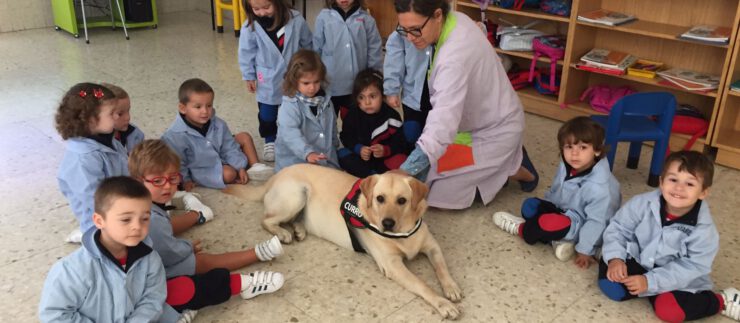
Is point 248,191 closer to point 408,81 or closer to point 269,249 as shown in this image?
point 269,249

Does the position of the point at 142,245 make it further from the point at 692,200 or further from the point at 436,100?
the point at 692,200

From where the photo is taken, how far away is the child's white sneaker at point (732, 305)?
7.66 feet

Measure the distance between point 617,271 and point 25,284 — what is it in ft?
7.22

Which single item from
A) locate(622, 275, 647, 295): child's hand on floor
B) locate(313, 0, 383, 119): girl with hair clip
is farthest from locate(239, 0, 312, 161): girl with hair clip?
Result: locate(622, 275, 647, 295): child's hand on floor

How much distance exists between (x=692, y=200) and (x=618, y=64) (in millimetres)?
1981

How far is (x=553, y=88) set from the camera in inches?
174

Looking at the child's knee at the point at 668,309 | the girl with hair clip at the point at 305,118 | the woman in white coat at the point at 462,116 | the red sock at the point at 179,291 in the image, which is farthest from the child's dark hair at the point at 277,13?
the child's knee at the point at 668,309

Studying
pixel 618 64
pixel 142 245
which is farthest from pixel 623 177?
pixel 142 245

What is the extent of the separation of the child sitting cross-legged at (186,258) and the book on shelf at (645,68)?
2.59 metres

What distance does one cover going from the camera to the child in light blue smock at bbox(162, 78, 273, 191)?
3219mm

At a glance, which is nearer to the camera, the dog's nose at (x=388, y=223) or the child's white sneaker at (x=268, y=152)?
the dog's nose at (x=388, y=223)

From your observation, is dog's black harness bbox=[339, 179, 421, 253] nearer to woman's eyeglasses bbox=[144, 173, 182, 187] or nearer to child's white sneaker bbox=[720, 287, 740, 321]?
woman's eyeglasses bbox=[144, 173, 182, 187]

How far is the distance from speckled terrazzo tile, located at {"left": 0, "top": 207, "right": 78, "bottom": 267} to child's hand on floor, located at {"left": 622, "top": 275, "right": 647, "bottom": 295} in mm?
2259

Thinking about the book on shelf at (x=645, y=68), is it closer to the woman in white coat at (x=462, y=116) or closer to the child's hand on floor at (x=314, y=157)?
the woman in white coat at (x=462, y=116)
